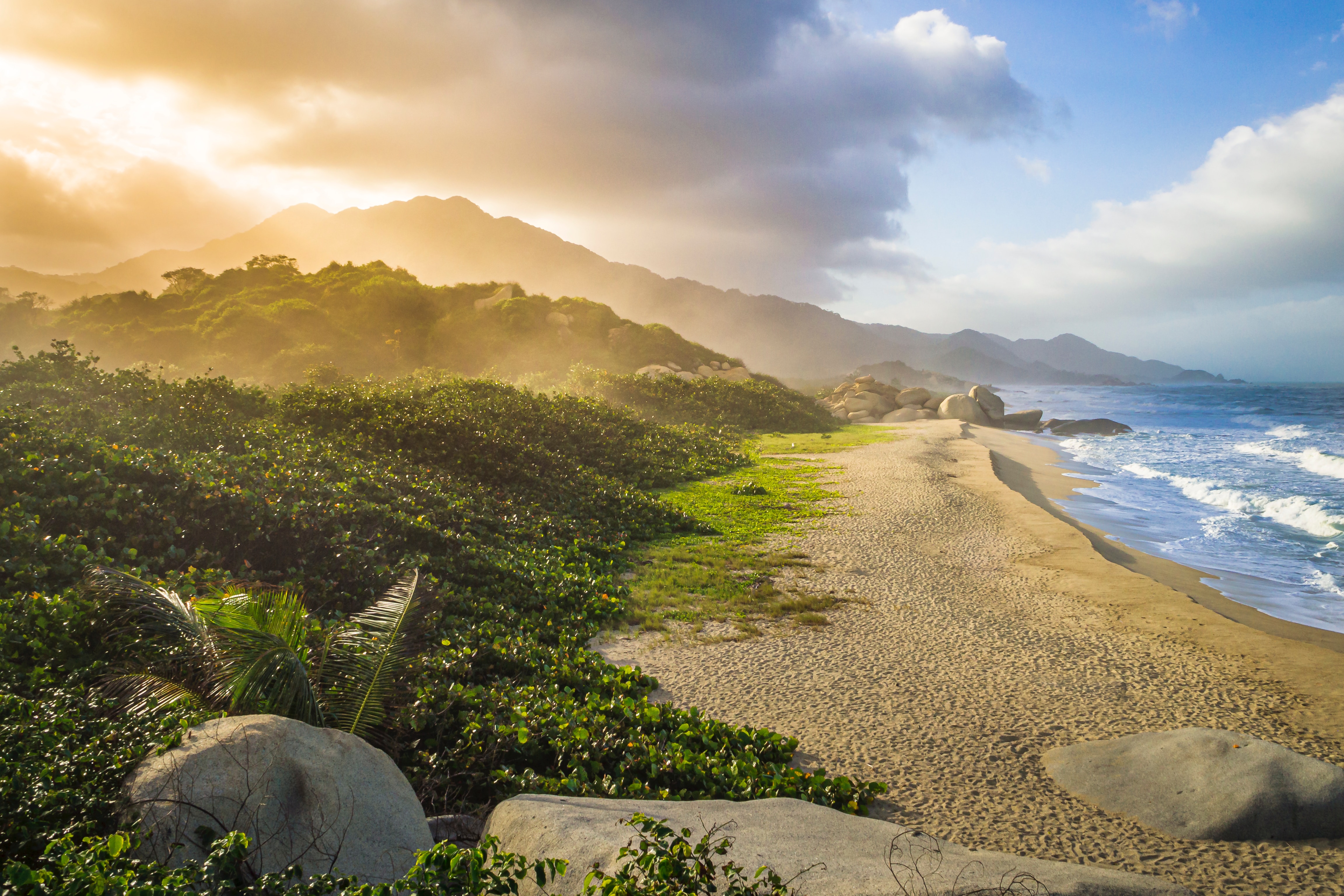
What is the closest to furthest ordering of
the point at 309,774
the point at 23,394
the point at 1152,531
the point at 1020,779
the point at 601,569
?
the point at 309,774 < the point at 1020,779 < the point at 601,569 < the point at 23,394 < the point at 1152,531

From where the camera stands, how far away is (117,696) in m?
4.34

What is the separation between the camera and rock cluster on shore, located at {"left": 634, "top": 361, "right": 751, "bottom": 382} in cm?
3869

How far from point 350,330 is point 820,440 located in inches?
1329

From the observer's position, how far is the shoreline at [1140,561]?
8922 mm

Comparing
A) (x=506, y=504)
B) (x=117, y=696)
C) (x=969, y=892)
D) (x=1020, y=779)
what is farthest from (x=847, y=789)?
(x=506, y=504)

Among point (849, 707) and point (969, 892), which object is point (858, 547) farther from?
point (969, 892)

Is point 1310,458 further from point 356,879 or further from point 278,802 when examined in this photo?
point 278,802

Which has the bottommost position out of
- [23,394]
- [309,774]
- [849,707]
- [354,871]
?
[849,707]

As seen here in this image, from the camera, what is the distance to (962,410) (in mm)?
45125

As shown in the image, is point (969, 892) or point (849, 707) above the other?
point (969, 892)

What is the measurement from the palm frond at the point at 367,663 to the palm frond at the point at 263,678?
36 centimetres

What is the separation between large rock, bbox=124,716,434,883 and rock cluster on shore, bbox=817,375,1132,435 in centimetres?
4028

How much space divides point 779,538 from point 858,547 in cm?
149

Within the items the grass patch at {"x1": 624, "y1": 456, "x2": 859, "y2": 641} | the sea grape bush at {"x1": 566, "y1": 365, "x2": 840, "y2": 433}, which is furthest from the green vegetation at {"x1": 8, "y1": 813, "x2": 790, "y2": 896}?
the sea grape bush at {"x1": 566, "y1": 365, "x2": 840, "y2": 433}
